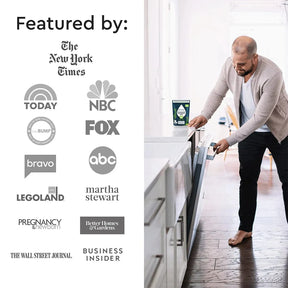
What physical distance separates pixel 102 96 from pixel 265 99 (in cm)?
227

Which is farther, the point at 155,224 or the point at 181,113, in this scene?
the point at 181,113

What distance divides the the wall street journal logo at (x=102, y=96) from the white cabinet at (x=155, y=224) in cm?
33

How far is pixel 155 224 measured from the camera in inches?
69.0

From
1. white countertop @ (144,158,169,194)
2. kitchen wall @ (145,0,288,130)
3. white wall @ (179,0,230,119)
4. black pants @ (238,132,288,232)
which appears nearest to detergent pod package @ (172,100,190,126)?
black pants @ (238,132,288,232)

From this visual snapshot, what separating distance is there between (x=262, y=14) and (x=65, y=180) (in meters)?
8.68

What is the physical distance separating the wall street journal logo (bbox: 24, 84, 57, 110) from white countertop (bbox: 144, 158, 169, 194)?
15.0 inches

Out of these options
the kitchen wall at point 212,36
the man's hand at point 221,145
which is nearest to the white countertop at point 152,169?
the man's hand at point 221,145

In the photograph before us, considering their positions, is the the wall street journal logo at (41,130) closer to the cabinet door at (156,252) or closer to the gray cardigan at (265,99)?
the cabinet door at (156,252)

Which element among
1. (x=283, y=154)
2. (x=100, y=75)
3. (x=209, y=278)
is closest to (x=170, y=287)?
(x=209, y=278)

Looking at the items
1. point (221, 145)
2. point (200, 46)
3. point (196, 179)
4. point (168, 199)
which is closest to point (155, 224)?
point (168, 199)

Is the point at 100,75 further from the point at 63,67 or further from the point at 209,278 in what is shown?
the point at 209,278

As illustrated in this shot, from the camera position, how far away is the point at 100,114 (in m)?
1.25

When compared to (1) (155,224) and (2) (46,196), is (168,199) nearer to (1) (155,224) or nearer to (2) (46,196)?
(1) (155,224)

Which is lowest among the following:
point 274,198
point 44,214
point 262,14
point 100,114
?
point 274,198
